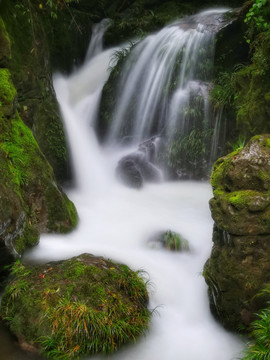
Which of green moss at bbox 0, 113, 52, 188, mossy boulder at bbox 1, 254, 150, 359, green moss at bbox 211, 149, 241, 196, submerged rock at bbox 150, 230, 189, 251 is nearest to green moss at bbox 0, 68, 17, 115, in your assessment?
green moss at bbox 0, 113, 52, 188

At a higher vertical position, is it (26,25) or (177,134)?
(26,25)

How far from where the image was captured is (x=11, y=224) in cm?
416

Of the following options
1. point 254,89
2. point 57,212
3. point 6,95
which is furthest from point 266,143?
point 6,95

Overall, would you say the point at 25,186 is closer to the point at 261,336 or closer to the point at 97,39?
the point at 261,336

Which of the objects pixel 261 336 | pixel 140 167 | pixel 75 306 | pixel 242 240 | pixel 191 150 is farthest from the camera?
pixel 191 150

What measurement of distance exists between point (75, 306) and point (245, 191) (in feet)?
7.05

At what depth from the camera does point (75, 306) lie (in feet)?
11.0

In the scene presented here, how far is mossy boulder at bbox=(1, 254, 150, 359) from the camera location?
3168mm

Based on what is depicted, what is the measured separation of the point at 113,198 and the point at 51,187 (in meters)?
2.07

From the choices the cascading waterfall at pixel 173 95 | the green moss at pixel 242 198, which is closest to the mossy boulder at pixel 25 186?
the green moss at pixel 242 198

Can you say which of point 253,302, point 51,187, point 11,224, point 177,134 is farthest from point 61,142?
point 253,302

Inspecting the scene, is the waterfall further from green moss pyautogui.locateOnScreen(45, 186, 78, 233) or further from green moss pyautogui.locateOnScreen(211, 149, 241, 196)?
green moss pyautogui.locateOnScreen(211, 149, 241, 196)

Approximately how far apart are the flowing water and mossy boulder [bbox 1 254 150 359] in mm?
206

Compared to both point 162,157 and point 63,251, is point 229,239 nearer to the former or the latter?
point 63,251
